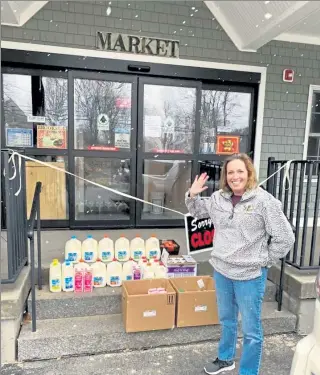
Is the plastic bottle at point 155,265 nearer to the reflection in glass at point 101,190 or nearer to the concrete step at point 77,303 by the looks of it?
the concrete step at point 77,303

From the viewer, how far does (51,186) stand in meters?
4.87

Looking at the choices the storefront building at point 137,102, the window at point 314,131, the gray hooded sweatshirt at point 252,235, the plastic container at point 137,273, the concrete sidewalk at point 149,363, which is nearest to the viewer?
the gray hooded sweatshirt at point 252,235

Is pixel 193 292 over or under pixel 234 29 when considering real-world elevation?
under

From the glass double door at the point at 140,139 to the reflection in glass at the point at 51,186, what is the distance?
15 cm

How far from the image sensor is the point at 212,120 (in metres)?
5.35

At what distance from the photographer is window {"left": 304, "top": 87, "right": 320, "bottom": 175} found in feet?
18.7

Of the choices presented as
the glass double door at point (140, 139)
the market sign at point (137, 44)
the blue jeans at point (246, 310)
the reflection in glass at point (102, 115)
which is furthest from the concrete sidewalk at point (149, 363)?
the market sign at point (137, 44)

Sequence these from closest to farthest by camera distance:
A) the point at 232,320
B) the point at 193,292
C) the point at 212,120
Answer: the point at 232,320 → the point at 193,292 → the point at 212,120

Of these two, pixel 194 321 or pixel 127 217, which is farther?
pixel 127 217

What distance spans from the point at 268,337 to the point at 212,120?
10.6 ft

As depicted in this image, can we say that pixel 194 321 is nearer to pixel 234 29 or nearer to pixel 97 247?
pixel 97 247

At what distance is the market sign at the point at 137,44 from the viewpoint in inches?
182

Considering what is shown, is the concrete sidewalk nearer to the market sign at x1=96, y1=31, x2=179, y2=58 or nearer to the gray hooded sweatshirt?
the gray hooded sweatshirt

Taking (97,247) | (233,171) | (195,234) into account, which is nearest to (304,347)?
(233,171)
